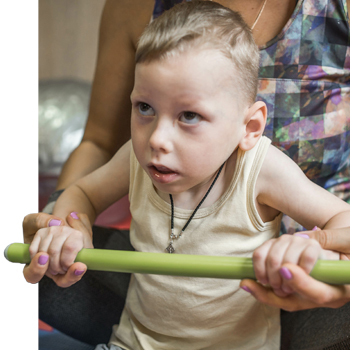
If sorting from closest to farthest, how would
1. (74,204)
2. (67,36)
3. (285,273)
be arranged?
1. (285,273)
2. (74,204)
3. (67,36)

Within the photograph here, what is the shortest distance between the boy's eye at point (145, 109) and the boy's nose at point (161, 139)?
34 millimetres

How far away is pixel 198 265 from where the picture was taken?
20.1 inches

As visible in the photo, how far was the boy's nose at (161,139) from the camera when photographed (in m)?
0.59

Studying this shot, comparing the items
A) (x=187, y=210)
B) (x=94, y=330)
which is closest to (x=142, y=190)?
(x=187, y=210)


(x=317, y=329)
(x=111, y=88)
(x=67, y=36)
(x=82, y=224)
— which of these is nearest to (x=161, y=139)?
(x=82, y=224)

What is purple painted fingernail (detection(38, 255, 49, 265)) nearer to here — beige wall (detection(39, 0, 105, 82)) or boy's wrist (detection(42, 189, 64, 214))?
boy's wrist (detection(42, 189, 64, 214))

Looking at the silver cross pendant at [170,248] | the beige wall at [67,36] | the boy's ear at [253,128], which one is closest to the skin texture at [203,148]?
the boy's ear at [253,128]

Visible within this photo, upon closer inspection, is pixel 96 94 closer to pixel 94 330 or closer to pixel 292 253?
pixel 94 330

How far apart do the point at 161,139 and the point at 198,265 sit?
0.18 meters

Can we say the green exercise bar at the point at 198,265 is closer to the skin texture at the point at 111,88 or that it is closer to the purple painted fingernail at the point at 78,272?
the purple painted fingernail at the point at 78,272

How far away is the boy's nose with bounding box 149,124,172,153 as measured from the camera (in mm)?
593

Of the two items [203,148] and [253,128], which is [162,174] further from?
[253,128]

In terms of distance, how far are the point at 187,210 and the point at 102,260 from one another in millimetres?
243

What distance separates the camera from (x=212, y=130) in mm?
621
